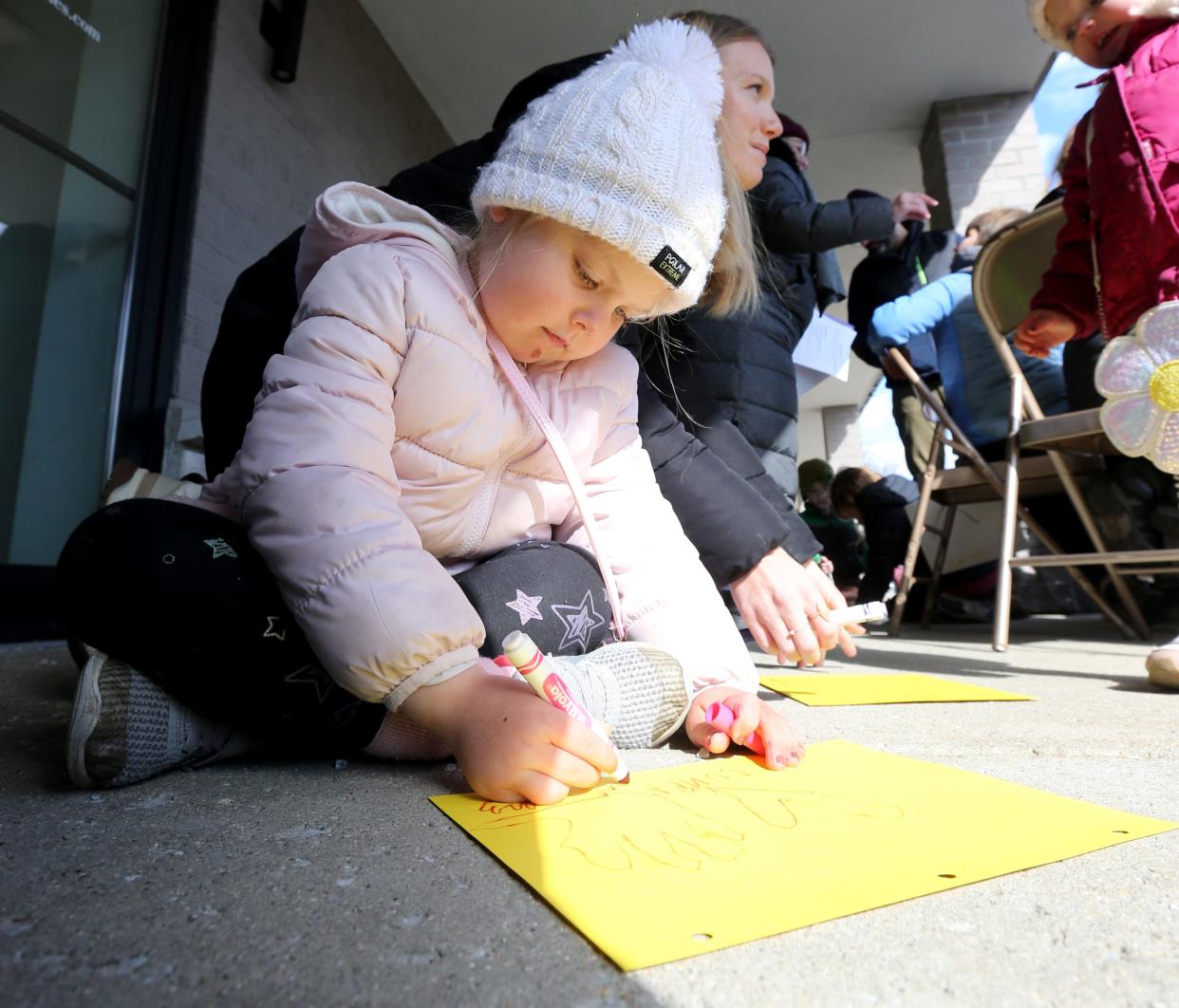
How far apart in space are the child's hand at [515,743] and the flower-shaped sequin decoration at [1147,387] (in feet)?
3.98

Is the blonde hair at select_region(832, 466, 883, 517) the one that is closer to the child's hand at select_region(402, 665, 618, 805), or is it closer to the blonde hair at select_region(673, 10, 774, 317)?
the blonde hair at select_region(673, 10, 774, 317)

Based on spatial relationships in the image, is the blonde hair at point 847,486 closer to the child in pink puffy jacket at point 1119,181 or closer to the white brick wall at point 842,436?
the child in pink puffy jacket at point 1119,181

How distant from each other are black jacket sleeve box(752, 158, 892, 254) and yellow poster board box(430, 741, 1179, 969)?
138cm

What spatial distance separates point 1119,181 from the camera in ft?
4.30

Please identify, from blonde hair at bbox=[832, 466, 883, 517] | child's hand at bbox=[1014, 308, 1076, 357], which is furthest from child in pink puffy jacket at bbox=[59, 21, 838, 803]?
blonde hair at bbox=[832, 466, 883, 517]

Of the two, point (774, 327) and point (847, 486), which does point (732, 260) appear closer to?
point (774, 327)

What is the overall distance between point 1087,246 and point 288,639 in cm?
158

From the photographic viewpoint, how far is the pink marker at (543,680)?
556 millimetres

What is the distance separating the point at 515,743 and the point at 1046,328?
4.79 feet

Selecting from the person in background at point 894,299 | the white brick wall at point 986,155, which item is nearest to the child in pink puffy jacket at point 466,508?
the person in background at point 894,299

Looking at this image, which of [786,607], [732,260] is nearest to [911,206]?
[732,260]

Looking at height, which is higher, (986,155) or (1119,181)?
(986,155)

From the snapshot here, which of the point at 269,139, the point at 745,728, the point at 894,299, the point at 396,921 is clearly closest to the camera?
the point at 396,921

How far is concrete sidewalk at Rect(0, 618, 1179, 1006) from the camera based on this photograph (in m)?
0.31
